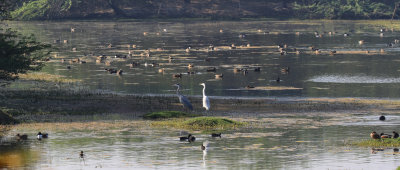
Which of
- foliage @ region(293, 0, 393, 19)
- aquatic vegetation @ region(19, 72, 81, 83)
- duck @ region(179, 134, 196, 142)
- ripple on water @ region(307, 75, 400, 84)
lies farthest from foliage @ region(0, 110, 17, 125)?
foliage @ region(293, 0, 393, 19)

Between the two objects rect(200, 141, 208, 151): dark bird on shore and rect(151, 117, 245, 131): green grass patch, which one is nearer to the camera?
rect(200, 141, 208, 151): dark bird on shore

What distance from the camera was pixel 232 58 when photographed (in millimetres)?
75500

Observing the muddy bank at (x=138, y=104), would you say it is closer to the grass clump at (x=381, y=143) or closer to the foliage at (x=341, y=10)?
the grass clump at (x=381, y=143)

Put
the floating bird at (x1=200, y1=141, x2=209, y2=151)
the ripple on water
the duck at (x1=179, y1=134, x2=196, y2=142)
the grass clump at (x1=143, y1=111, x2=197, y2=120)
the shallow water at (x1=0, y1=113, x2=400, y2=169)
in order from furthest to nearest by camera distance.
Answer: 1. the ripple on water
2. the grass clump at (x1=143, y1=111, x2=197, y2=120)
3. the duck at (x1=179, y1=134, x2=196, y2=142)
4. the floating bird at (x1=200, y1=141, x2=209, y2=151)
5. the shallow water at (x1=0, y1=113, x2=400, y2=169)

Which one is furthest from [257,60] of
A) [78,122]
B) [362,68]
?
[78,122]

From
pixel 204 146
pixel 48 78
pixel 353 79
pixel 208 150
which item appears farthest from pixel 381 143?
pixel 48 78

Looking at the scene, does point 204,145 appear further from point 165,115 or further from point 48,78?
point 48,78

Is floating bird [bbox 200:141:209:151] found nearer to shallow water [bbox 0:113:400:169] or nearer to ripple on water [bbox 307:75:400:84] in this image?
shallow water [bbox 0:113:400:169]

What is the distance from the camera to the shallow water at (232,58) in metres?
52.5

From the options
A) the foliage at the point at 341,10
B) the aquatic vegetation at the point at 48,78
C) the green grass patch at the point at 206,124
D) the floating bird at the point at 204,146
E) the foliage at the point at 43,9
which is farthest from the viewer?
the foliage at the point at 341,10

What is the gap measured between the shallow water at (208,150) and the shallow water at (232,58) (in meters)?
14.7

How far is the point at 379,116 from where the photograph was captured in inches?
1468

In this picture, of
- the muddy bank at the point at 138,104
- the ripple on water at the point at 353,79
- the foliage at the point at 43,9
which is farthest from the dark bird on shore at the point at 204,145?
the foliage at the point at 43,9

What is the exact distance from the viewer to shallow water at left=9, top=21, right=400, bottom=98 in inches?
2067
